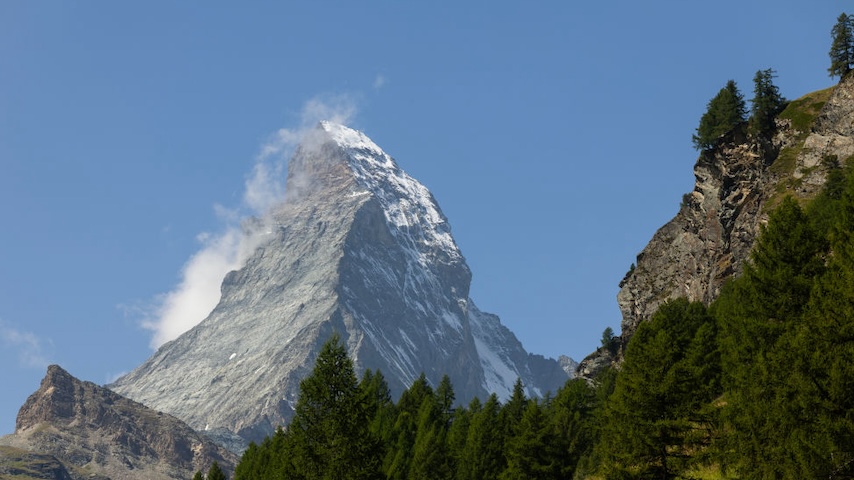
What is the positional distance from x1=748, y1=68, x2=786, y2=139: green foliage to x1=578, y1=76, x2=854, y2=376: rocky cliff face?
1.56 meters

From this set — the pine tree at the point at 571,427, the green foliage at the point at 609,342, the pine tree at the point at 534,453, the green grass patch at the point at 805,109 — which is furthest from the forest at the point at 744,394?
the green foliage at the point at 609,342

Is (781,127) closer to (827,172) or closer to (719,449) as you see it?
(827,172)

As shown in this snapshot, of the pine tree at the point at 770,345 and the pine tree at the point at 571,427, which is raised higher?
the pine tree at the point at 571,427

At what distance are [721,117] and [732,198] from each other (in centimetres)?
1665

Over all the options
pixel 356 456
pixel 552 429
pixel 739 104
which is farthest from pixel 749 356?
pixel 739 104

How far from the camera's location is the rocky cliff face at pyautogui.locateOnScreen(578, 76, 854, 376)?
125750 mm

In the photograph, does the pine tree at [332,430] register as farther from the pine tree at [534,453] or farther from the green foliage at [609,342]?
the green foliage at [609,342]

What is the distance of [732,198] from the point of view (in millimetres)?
140000

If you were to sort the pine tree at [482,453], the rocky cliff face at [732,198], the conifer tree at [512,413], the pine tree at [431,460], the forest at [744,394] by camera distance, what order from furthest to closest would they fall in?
1. the rocky cliff face at [732,198]
2. the conifer tree at [512,413]
3. the pine tree at [431,460]
4. the pine tree at [482,453]
5. the forest at [744,394]

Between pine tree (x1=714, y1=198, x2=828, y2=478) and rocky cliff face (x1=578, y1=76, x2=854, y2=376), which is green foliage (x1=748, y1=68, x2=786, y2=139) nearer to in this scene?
rocky cliff face (x1=578, y1=76, x2=854, y2=376)

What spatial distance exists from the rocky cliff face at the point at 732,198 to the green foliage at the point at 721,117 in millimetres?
4094

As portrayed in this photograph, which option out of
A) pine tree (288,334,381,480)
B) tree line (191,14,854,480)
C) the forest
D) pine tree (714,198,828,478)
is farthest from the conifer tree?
pine tree (714,198,828,478)

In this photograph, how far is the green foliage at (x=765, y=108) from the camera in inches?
5531

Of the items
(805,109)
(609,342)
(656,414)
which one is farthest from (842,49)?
(656,414)
